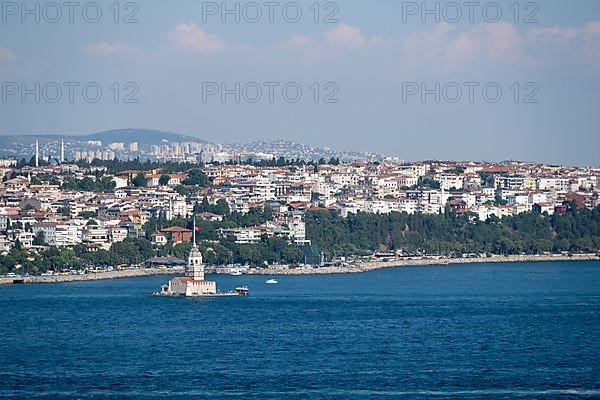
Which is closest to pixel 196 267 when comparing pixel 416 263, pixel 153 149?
pixel 416 263

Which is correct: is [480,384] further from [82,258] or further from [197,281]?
[82,258]

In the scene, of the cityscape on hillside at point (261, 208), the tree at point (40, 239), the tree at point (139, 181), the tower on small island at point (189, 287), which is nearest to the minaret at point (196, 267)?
the tower on small island at point (189, 287)

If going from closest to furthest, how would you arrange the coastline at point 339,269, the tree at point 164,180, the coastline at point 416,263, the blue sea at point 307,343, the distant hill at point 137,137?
the blue sea at point 307,343 < the coastline at point 339,269 < the coastline at point 416,263 < the tree at point 164,180 < the distant hill at point 137,137

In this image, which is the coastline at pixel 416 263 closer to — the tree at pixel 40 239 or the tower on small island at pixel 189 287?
the tree at pixel 40 239

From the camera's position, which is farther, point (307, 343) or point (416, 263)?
point (416, 263)

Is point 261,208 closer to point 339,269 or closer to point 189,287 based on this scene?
point 339,269

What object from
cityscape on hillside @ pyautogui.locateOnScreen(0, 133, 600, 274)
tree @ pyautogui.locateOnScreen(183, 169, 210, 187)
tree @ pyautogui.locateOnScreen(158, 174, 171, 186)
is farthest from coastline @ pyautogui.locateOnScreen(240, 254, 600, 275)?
tree @ pyautogui.locateOnScreen(158, 174, 171, 186)
